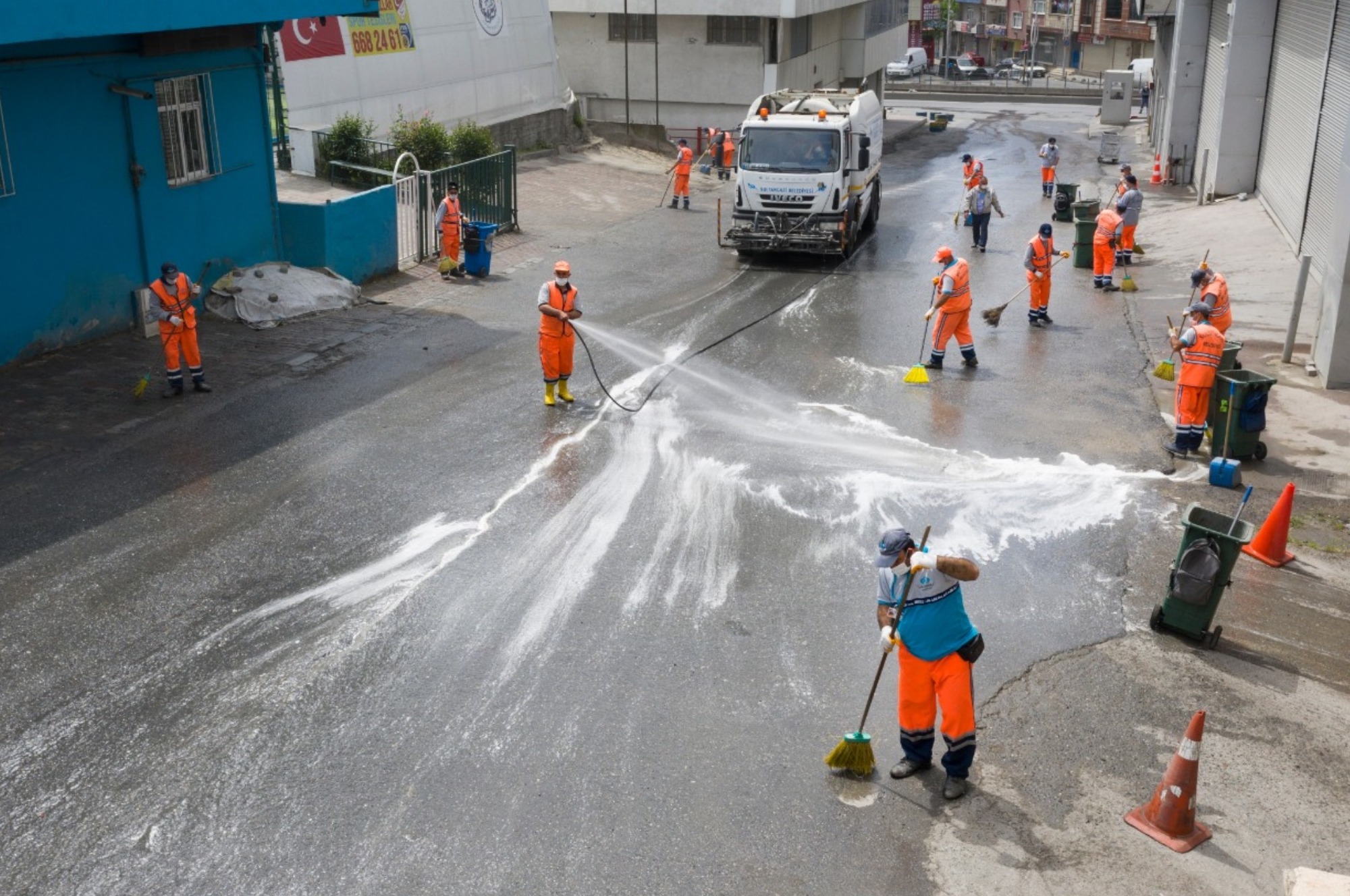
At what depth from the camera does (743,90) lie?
43250 millimetres

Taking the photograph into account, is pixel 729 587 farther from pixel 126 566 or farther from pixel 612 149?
pixel 612 149

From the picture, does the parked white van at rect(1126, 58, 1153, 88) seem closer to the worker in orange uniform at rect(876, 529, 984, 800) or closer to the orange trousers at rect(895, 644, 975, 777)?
the worker in orange uniform at rect(876, 529, 984, 800)

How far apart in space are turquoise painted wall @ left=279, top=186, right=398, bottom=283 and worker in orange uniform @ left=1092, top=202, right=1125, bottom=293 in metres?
11.6

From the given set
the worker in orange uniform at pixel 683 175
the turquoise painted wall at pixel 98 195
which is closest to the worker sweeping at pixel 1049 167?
the worker in orange uniform at pixel 683 175

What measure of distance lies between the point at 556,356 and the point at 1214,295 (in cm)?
705

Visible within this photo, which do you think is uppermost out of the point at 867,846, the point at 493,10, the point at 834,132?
the point at 493,10

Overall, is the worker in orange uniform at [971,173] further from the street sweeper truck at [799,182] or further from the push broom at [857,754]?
the push broom at [857,754]

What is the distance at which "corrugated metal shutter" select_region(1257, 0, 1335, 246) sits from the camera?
2205 centimetres

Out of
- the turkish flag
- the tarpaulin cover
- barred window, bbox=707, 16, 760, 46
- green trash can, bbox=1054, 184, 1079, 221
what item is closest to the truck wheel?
green trash can, bbox=1054, 184, 1079, 221

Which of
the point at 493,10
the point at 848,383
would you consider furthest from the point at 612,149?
the point at 848,383

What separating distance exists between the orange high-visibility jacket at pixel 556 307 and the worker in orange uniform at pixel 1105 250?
10753mm

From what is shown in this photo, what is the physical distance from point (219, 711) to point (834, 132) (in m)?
17.5

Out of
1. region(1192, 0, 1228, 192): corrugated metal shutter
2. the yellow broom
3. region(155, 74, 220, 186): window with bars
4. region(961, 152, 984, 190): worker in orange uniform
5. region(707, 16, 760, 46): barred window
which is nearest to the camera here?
the yellow broom

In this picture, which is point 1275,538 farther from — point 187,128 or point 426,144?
point 426,144
